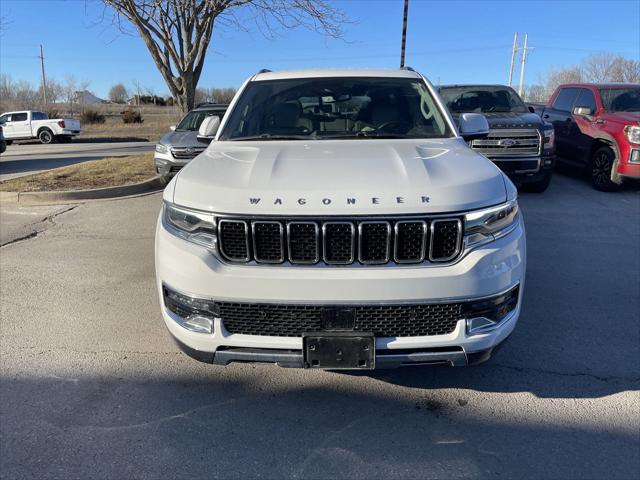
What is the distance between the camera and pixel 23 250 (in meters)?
5.98

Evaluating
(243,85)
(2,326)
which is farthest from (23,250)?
(243,85)

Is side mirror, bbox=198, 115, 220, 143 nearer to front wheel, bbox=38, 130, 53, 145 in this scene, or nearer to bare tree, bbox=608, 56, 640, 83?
front wheel, bbox=38, 130, 53, 145

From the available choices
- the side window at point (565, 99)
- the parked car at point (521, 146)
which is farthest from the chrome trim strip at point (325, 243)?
the side window at point (565, 99)

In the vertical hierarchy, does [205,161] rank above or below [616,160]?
→ above

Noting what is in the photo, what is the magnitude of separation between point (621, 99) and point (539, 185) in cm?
251

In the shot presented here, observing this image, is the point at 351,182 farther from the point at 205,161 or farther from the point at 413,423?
the point at 413,423

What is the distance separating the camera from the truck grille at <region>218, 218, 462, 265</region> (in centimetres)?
247

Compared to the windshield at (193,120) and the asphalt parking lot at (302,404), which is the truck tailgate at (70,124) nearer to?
the windshield at (193,120)

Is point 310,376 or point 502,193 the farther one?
point 310,376

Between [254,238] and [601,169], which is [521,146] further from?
[254,238]

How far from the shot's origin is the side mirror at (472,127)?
4145mm

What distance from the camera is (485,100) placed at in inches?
385

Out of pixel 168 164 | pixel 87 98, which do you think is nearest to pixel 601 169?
pixel 168 164

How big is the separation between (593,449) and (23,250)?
6.09 meters
